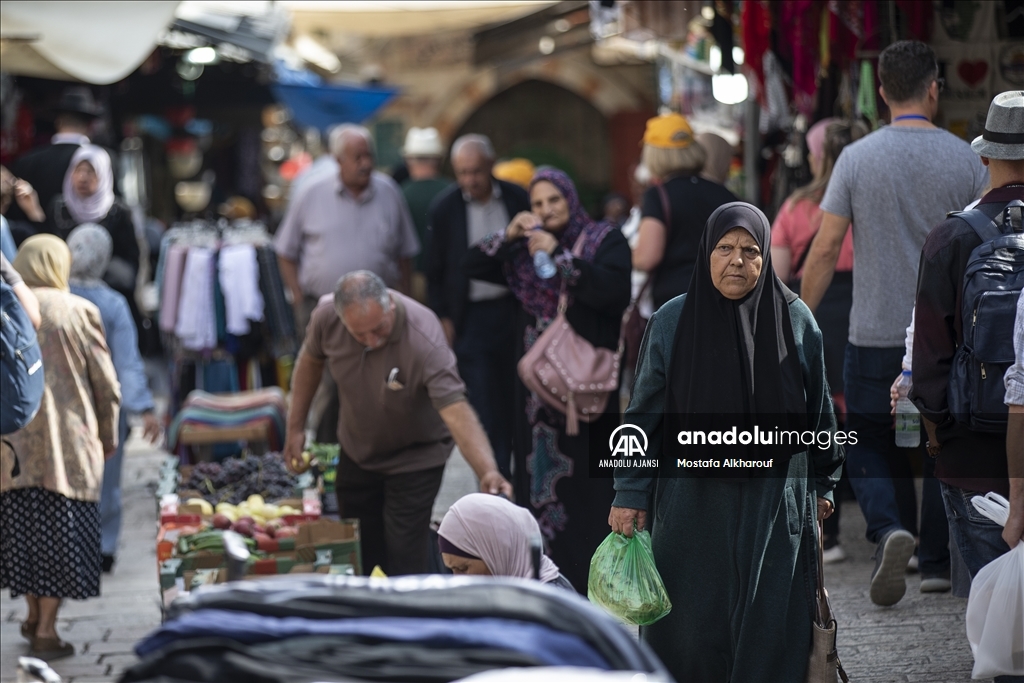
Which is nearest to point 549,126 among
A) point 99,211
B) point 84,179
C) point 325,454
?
point 99,211

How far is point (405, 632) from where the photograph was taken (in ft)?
6.99

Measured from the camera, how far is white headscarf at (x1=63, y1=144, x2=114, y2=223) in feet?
26.6

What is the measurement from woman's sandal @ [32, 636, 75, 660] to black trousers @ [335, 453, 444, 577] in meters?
1.29

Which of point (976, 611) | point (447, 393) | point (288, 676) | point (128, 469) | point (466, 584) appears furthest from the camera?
point (128, 469)

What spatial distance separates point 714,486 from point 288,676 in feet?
6.91

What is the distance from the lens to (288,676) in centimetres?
207

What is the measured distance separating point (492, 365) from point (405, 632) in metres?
4.77

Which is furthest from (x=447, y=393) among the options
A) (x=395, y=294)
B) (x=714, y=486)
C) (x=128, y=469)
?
(x=128, y=469)

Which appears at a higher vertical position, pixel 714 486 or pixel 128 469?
pixel 714 486

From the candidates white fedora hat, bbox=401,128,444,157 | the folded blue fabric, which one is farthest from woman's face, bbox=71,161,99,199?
the folded blue fabric

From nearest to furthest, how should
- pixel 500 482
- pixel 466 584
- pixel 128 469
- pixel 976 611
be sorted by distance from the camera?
pixel 466 584 → pixel 976 611 → pixel 500 482 → pixel 128 469

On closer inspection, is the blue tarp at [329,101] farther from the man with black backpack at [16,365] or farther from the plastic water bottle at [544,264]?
the man with black backpack at [16,365]

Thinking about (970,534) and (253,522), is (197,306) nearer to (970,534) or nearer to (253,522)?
(253,522)

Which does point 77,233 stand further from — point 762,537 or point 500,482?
point 762,537
